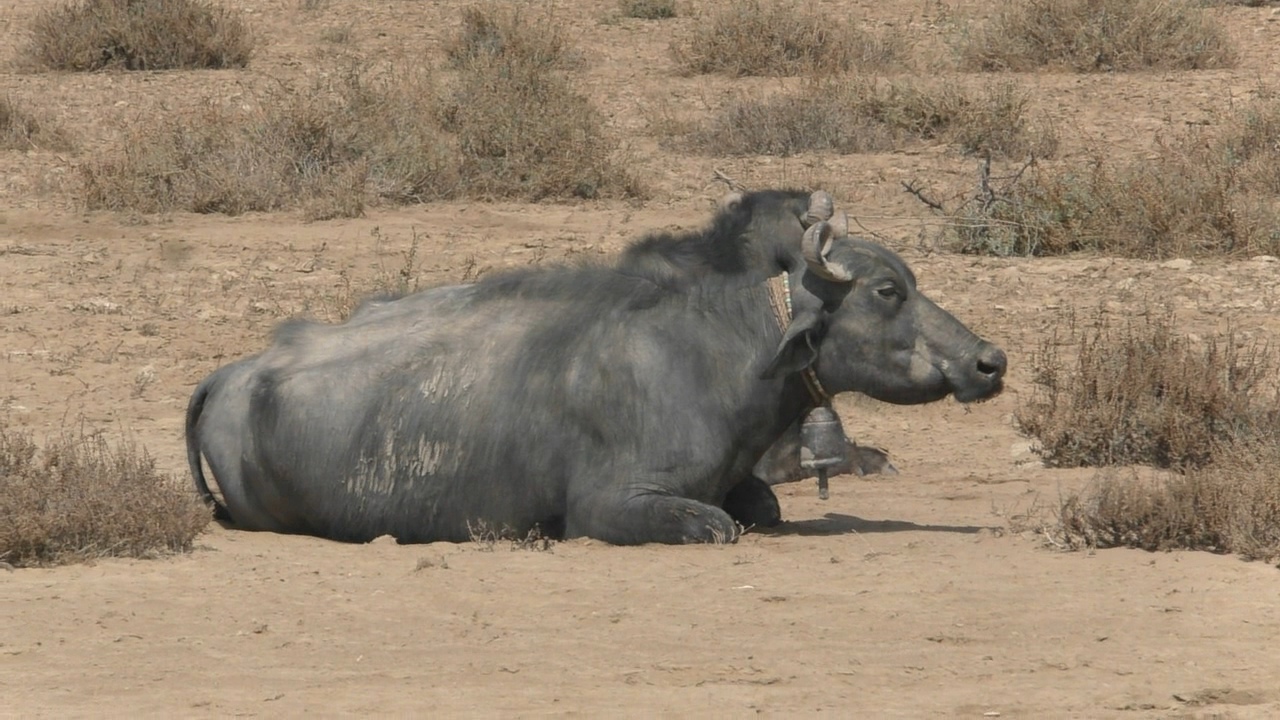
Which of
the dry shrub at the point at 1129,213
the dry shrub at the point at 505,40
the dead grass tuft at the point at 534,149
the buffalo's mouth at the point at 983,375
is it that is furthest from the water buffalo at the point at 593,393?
the dry shrub at the point at 505,40

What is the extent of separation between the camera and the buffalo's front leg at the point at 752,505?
9.10 metres

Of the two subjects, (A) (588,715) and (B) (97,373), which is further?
(B) (97,373)

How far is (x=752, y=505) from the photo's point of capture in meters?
9.10

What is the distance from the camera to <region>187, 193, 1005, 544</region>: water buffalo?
8.68 metres

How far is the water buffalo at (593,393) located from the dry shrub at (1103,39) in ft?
37.0

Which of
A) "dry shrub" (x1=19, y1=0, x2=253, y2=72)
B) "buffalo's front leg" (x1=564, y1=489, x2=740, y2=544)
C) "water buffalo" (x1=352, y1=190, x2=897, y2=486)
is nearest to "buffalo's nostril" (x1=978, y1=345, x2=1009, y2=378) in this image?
"water buffalo" (x1=352, y1=190, x2=897, y2=486)

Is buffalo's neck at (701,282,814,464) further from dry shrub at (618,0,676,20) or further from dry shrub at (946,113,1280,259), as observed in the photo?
dry shrub at (618,0,676,20)

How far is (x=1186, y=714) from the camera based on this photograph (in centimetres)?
614

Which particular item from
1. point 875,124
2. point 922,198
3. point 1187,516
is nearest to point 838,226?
point 1187,516

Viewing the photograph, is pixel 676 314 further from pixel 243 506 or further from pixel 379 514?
pixel 243 506

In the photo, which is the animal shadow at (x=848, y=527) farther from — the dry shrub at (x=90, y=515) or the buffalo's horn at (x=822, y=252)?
the dry shrub at (x=90, y=515)

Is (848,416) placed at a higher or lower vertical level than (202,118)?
lower

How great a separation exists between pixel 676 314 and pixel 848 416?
3.03 m

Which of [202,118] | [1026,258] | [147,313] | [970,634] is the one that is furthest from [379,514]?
[202,118]
